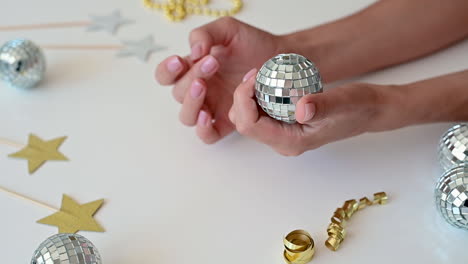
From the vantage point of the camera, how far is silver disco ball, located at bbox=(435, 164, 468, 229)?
769 millimetres

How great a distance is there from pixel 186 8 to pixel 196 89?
0.46 meters

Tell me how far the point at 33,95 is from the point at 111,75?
0.51 feet

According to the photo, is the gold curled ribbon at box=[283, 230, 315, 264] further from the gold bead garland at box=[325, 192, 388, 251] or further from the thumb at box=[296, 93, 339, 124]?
the thumb at box=[296, 93, 339, 124]

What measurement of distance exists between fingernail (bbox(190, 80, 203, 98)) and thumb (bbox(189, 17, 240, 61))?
0.28 ft

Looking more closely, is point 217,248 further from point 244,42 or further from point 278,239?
point 244,42

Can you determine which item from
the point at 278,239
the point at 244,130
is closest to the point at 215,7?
the point at 244,130

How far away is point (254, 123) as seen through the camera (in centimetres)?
85

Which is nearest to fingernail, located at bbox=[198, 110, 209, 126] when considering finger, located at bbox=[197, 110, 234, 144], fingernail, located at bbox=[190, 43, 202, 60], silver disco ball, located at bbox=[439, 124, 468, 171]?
finger, located at bbox=[197, 110, 234, 144]

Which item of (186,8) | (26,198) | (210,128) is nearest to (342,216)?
(210,128)

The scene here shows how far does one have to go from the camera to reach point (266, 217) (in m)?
0.84

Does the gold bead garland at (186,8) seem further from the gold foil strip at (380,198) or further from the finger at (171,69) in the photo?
the gold foil strip at (380,198)

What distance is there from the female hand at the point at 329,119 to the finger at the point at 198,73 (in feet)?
0.42

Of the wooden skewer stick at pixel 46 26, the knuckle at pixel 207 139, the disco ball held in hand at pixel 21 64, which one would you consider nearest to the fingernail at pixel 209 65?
the knuckle at pixel 207 139

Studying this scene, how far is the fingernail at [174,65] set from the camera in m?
1.01
